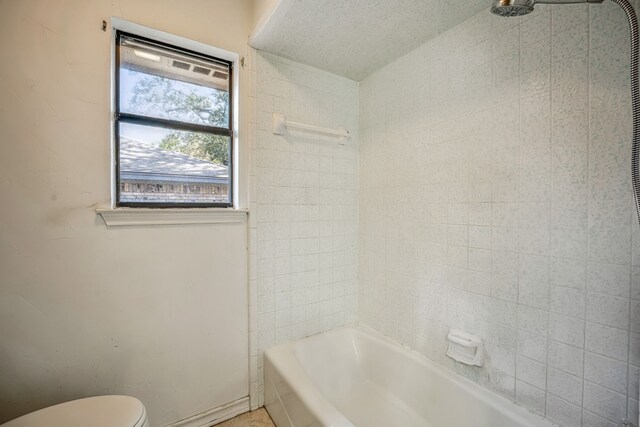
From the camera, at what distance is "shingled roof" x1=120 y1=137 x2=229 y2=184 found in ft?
4.72

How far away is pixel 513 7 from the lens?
0.88m

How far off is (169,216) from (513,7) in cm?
171

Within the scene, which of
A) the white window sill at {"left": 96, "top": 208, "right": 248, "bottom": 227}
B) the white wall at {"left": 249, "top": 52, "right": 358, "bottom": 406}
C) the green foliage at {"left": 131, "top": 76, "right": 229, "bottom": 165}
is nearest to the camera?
the white window sill at {"left": 96, "top": 208, "right": 248, "bottom": 227}

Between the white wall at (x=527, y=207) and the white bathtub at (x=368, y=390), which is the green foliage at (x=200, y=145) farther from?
the white bathtub at (x=368, y=390)

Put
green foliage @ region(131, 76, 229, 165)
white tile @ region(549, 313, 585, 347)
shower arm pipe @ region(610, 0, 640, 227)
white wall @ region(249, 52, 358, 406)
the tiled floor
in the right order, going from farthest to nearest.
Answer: white wall @ region(249, 52, 358, 406)
the tiled floor
green foliage @ region(131, 76, 229, 165)
white tile @ region(549, 313, 585, 347)
shower arm pipe @ region(610, 0, 640, 227)

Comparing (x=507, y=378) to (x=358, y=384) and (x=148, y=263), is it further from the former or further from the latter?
(x=148, y=263)

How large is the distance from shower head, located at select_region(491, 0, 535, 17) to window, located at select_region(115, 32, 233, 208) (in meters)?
1.43

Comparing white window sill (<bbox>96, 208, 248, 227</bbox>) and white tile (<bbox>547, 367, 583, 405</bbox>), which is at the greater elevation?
white window sill (<bbox>96, 208, 248, 227</bbox>)

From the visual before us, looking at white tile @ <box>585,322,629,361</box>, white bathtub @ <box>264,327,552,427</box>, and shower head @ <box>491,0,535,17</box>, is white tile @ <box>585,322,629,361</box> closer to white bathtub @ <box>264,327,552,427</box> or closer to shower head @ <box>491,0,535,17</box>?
white bathtub @ <box>264,327,552,427</box>

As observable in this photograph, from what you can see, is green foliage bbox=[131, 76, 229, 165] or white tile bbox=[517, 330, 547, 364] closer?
white tile bbox=[517, 330, 547, 364]

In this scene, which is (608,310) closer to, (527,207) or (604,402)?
(604,402)

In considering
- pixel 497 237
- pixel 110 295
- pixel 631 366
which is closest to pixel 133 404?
pixel 110 295

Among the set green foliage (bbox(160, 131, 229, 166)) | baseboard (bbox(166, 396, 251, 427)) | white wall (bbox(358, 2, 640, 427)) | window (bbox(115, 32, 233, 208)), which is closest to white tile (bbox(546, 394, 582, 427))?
white wall (bbox(358, 2, 640, 427))

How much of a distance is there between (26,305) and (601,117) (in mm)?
2477
